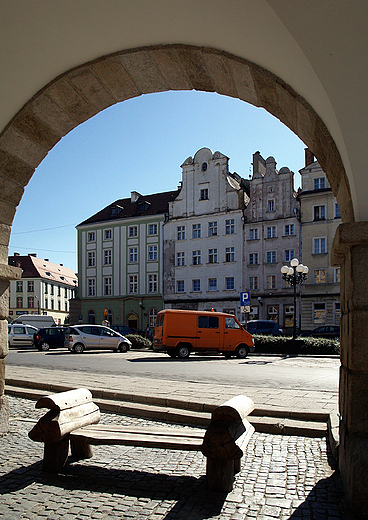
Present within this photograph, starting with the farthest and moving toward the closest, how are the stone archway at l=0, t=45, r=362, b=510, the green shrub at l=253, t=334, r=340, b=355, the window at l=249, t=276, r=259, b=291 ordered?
the window at l=249, t=276, r=259, b=291, the green shrub at l=253, t=334, r=340, b=355, the stone archway at l=0, t=45, r=362, b=510

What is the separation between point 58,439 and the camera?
4.09m

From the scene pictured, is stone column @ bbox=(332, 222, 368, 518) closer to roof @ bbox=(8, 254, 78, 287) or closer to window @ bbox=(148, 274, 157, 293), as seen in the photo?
window @ bbox=(148, 274, 157, 293)

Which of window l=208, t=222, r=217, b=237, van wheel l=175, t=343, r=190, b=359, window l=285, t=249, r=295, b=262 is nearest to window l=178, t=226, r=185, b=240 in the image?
window l=208, t=222, r=217, b=237

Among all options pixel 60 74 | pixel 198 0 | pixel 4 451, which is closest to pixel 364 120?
pixel 198 0

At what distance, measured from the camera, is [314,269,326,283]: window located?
3662 centimetres

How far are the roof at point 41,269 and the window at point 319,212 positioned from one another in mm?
45882

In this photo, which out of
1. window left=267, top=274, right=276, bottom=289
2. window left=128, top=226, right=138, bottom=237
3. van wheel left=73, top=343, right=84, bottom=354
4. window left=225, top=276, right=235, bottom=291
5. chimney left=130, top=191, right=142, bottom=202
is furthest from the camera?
chimney left=130, top=191, right=142, bottom=202

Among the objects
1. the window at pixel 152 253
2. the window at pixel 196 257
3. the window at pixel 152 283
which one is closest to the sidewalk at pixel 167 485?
the window at pixel 196 257

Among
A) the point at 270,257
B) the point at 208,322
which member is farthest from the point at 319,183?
the point at 208,322

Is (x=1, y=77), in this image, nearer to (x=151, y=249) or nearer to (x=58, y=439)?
(x=58, y=439)

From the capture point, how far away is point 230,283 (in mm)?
41688

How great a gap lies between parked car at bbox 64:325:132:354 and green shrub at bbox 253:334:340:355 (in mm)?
6967

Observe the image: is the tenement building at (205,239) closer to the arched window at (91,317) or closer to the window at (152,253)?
the window at (152,253)

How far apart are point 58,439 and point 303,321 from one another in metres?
34.3
